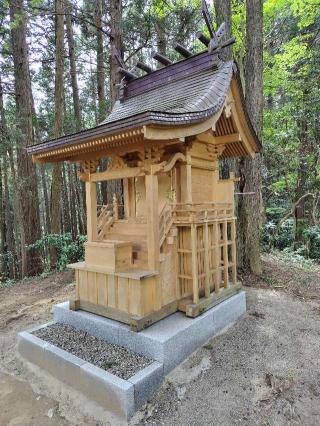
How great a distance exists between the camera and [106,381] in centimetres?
278

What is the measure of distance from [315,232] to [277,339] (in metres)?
6.67

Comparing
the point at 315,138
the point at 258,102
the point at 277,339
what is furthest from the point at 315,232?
the point at 277,339

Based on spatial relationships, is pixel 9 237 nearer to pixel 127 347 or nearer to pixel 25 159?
→ pixel 25 159

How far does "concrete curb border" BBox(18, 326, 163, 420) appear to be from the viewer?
105 inches

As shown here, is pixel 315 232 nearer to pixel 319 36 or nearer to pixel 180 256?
pixel 180 256

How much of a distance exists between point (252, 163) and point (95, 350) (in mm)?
4668

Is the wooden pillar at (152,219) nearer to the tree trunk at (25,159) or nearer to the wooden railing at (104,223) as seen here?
the wooden railing at (104,223)

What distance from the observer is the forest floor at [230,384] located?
2.66 metres

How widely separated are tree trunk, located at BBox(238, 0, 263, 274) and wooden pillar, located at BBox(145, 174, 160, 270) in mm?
3119

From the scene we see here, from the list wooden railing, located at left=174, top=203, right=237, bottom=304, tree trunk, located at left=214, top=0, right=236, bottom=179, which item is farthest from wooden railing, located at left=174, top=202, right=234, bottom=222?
tree trunk, located at left=214, top=0, right=236, bottom=179

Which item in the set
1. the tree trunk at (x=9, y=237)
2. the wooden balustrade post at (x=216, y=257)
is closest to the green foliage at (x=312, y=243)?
the wooden balustrade post at (x=216, y=257)

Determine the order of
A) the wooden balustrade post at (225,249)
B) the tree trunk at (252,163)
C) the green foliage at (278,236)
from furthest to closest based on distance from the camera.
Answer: the green foliage at (278,236) < the tree trunk at (252,163) < the wooden balustrade post at (225,249)

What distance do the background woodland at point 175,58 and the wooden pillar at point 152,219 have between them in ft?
10.2

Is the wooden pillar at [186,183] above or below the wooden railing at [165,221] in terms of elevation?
above
